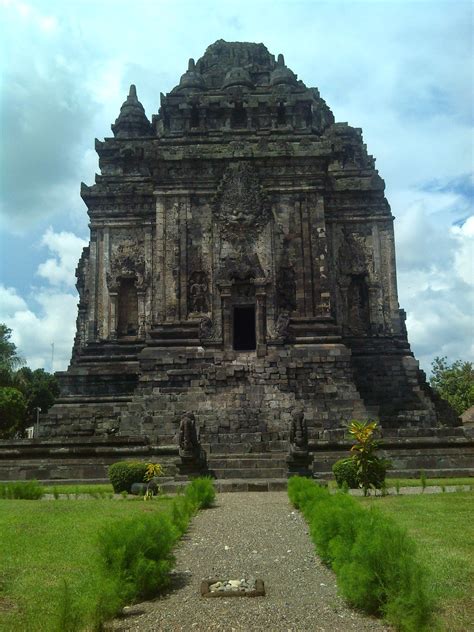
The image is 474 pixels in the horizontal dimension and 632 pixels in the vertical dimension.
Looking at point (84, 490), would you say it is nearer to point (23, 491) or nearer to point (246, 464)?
point (23, 491)

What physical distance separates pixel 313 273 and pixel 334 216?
603 centimetres

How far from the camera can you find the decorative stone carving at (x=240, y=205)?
83.7 ft

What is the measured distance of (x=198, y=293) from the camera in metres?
25.4

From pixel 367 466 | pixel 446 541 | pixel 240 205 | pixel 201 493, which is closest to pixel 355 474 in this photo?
pixel 367 466

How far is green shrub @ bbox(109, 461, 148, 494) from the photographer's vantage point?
15.3 m

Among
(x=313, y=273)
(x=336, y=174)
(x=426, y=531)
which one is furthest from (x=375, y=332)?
(x=426, y=531)

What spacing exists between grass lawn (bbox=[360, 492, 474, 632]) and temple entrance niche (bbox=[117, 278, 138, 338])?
57.0ft

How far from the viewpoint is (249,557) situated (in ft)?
26.7

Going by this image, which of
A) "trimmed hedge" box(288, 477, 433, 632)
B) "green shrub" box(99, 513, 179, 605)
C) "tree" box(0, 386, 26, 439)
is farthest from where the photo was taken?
"tree" box(0, 386, 26, 439)

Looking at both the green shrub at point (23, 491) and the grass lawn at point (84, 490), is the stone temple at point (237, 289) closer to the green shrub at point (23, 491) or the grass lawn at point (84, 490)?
the grass lawn at point (84, 490)

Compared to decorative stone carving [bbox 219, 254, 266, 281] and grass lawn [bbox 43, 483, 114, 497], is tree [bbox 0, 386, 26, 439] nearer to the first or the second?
decorative stone carving [bbox 219, 254, 266, 281]

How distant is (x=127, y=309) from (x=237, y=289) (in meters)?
6.19

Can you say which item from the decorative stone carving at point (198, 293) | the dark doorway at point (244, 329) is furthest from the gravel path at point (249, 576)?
the dark doorway at point (244, 329)

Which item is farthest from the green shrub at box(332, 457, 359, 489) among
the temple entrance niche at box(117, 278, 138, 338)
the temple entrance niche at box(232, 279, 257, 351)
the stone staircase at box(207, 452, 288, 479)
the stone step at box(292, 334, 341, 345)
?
the temple entrance niche at box(117, 278, 138, 338)
